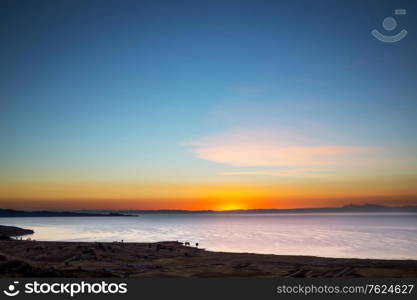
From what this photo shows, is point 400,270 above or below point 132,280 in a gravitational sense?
below

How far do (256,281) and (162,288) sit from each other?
4.43 metres

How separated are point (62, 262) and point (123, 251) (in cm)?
1160

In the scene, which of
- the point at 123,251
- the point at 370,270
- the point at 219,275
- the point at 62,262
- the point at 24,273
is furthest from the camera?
the point at 123,251

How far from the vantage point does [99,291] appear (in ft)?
55.3

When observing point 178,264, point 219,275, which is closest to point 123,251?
point 178,264

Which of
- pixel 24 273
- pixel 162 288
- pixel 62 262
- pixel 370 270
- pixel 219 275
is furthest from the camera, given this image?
pixel 62 262

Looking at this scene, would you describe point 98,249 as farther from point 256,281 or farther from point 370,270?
point 256,281

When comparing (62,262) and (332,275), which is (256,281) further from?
(62,262)

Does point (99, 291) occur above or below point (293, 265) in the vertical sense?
above

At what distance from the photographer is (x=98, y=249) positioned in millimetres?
56375

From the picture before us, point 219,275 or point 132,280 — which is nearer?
point 132,280

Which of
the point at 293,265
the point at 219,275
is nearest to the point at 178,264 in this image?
the point at 219,275

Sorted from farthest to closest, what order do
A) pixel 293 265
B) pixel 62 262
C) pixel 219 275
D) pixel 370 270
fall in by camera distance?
pixel 62 262
pixel 293 265
pixel 370 270
pixel 219 275

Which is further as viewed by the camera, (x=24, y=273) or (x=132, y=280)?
(x=24, y=273)
